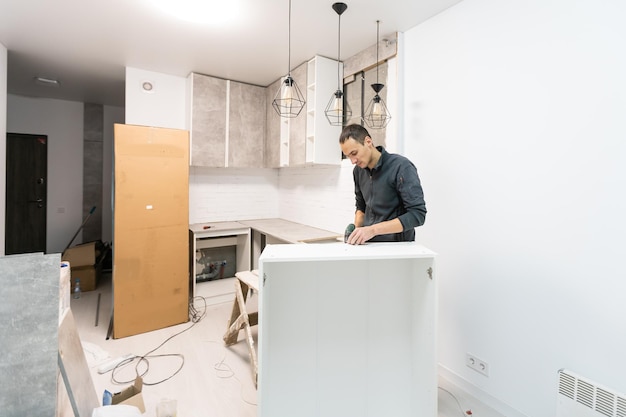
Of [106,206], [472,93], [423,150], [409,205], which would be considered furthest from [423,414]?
[106,206]

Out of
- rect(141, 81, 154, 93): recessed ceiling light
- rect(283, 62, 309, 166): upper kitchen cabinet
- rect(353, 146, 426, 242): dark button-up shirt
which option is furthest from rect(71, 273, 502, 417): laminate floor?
rect(141, 81, 154, 93): recessed ceiling light

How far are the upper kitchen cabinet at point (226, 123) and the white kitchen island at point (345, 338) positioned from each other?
8.66ft

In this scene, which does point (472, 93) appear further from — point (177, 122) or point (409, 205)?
point (177, 122)

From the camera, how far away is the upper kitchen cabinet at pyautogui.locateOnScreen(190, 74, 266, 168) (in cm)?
378

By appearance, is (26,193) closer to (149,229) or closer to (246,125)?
(149,229)

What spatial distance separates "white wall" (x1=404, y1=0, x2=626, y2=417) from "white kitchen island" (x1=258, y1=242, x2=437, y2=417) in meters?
0.70

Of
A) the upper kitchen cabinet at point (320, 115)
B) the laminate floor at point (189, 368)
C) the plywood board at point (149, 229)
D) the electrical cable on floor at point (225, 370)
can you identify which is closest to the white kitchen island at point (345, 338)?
the laminate floor at point (189, 368)

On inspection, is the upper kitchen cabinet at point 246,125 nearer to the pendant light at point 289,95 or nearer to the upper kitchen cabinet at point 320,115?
the pendant light at point 289,95

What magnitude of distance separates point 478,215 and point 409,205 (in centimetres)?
71

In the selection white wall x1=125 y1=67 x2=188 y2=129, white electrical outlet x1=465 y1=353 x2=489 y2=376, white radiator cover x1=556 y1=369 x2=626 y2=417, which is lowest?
white electrical outlet x1=465 y1=353 x2=489 y2=376

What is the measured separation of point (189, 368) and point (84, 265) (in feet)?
8.75

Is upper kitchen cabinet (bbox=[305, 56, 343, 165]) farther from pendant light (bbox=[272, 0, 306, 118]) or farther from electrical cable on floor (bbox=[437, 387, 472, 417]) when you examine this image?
electrical cable on floor (bbox=[437, 387, 472, 417])

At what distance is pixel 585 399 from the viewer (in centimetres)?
152

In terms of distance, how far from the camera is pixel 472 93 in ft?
7.03
